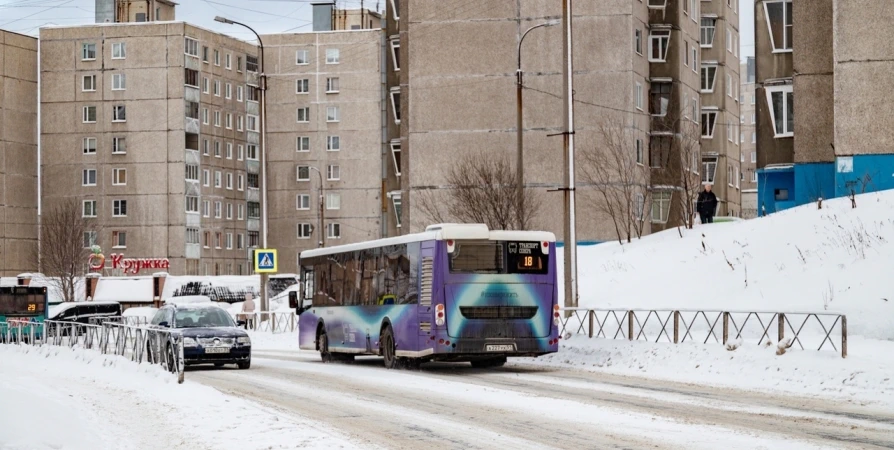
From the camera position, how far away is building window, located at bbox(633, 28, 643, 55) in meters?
64.9

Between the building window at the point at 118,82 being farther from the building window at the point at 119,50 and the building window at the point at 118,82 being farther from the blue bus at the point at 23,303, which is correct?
the blue bus at the point at 23,303

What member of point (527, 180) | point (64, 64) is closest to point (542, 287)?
point (527, 180)

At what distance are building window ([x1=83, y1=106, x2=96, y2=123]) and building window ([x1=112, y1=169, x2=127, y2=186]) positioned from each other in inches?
179

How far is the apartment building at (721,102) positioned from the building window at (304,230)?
42.2 metres

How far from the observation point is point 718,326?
92.6 ft

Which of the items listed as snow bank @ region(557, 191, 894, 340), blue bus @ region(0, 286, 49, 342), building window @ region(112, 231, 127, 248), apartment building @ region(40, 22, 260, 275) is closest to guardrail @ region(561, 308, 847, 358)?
snow bank @ region(557, 191, 894, 340)

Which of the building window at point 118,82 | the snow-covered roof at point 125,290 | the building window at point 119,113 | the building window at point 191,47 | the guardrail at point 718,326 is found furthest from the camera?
the building window at point 119,113

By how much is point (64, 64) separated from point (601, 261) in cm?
7184

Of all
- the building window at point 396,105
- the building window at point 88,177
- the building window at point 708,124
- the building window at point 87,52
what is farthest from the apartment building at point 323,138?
the building window at point 396,105

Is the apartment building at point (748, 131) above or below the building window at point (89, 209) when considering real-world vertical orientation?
above

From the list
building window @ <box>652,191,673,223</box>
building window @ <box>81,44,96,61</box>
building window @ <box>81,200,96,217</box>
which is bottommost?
building window @ <box>652,191,673,223</box>

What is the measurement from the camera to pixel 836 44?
43531 mm

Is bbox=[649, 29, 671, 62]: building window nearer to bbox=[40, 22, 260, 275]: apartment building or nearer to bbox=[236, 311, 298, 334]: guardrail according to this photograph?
bbox=[236, 311, 298, 334]: guardrail

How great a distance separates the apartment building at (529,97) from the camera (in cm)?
6406
